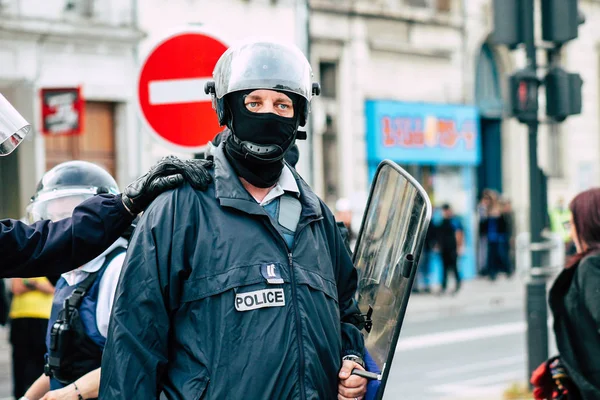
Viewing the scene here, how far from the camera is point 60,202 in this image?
4.15 meters

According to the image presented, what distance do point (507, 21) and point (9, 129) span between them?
19.9 ft

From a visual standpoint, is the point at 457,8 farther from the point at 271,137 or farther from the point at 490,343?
the point at 271,137

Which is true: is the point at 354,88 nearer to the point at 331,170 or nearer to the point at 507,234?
the point at 331,170

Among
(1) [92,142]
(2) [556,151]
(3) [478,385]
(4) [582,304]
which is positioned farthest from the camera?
(2) [556,151]

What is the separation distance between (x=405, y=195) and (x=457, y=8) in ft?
75.8

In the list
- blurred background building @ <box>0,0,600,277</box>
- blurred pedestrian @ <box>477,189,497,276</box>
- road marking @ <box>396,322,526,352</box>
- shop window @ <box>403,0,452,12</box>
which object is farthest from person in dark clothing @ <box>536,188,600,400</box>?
shop window @ <box>403,0,452,12</box>

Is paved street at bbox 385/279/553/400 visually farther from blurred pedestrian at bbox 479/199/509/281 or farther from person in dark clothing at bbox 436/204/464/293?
blurred pedestrian at bbox 479/199/509/281

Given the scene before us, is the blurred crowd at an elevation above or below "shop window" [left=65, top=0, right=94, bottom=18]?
below

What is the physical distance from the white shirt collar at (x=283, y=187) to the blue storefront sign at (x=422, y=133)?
19.5 m

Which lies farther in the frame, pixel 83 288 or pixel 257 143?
pixel 83 288

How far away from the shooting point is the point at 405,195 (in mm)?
3523

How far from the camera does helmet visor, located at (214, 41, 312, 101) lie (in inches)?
129

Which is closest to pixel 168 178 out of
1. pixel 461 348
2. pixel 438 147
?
pixel 461 348

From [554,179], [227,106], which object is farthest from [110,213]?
[554,179]
